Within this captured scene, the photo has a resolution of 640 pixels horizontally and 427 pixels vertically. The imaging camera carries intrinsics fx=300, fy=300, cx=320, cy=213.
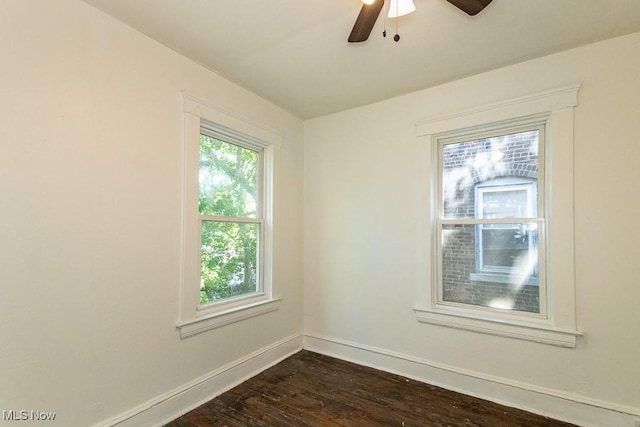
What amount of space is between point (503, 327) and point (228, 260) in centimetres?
230

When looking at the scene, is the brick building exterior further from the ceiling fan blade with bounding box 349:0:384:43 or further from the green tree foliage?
the green tree foliage

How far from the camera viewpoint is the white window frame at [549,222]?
2.12m

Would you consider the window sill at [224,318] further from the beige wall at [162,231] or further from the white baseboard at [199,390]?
the white baseboard at [199,390]

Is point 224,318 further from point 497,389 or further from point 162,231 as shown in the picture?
point 497,389

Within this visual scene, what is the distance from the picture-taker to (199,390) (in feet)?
7.41

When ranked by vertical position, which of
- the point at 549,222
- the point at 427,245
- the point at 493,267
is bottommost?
the point at 493,267

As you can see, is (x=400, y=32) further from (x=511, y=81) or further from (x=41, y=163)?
(x=41, y=163)

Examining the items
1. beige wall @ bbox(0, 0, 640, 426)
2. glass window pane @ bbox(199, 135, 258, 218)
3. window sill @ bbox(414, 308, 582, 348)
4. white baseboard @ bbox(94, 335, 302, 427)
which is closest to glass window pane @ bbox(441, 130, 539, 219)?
beige wall @ bbox(0, 0, 640, 426)

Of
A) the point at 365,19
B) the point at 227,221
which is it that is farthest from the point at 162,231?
the point at 365,19

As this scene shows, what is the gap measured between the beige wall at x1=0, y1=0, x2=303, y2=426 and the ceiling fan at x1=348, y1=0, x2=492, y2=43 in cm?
133

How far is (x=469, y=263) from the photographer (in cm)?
258

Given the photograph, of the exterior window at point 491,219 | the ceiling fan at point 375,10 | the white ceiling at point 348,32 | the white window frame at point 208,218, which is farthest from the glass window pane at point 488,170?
the white window frame at point 208,218

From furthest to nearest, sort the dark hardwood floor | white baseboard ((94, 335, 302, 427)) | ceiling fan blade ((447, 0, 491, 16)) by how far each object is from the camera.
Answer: the dark hardwood floor < white baseboard ((94, 335, 302, 427)) < ceiling fan blade ((447, 0, 491, 16))

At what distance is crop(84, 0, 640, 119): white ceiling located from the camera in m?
1.74
